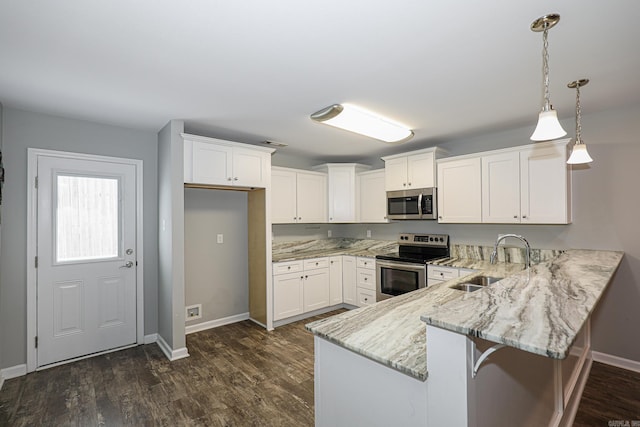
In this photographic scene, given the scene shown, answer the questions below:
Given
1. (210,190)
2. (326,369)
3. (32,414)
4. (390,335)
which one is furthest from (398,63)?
(32,414)

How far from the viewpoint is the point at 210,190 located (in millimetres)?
4008

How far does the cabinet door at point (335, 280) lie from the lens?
4566mm

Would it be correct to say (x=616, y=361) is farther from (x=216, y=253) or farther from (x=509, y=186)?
(x=216, y=253)

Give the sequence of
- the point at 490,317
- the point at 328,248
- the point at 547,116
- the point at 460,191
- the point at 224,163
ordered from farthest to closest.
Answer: the point at 328,248
the point at 460,191
the point at 224,163
the point at 547,116
the point at 490,317

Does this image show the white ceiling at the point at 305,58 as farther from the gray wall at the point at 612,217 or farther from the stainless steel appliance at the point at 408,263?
the stainless steel appliance at the point at 408,263

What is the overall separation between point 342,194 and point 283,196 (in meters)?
1.00

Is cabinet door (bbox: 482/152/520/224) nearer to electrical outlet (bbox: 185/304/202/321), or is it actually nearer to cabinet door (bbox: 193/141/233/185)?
cabinet door (bbox: 193/141/233/185)

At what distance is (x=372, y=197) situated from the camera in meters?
4.68

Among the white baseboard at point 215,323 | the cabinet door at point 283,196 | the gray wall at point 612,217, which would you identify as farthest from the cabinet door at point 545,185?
the white baseboard at point 215,323

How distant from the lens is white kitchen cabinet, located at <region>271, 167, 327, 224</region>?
4.30m

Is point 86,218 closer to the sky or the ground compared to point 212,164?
closer to the ground

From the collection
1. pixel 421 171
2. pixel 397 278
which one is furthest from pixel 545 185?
pixel 397 278

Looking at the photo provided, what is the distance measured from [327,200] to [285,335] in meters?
2.12

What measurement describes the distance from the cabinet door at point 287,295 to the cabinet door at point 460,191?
2.08 metres
